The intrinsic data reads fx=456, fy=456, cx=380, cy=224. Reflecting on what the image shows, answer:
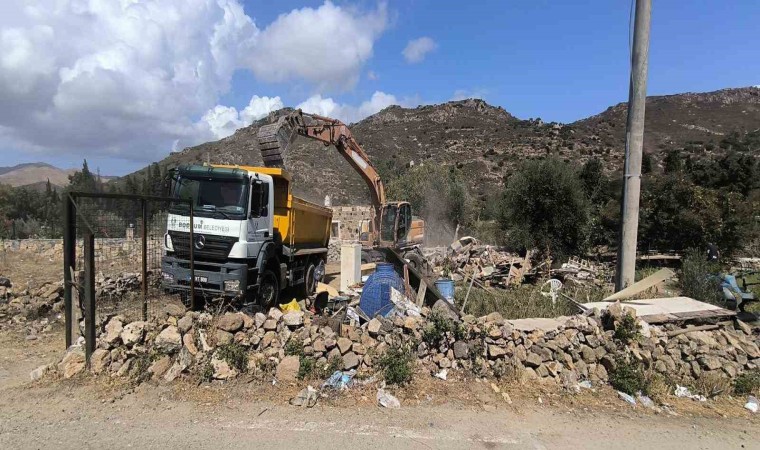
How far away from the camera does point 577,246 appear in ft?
57.0

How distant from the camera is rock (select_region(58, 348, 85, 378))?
209 inches

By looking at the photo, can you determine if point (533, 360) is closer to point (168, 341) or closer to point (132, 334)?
point (168, 341)

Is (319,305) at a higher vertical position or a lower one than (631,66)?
lower

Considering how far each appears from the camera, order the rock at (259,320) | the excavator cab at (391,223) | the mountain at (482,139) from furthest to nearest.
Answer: the mountain at (482,139) → the excavator cab at (391,223) → the rock at (259,320)

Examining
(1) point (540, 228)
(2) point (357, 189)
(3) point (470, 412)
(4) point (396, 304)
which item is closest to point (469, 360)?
(3) point (470, 412)

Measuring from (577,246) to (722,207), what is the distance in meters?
4.63

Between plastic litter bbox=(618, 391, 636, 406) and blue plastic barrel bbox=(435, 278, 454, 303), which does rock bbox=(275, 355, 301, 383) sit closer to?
plastic litter bbox=(618, 391, 636, 406)

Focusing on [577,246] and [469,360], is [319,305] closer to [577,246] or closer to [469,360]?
[469,360]

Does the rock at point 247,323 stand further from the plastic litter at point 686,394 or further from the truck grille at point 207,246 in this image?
the plastic litter at point 686,394

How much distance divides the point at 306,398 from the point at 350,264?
700cm

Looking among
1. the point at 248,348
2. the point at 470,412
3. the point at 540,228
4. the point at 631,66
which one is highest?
the point at 631,66

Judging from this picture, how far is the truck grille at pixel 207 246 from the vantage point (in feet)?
27.5

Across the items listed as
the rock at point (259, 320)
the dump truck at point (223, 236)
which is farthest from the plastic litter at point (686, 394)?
the dump truck at point (223, 236)

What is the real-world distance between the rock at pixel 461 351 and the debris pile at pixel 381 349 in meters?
0.01
